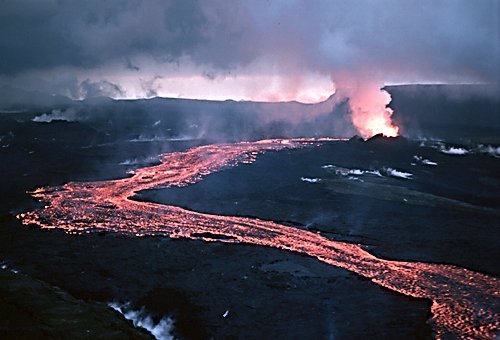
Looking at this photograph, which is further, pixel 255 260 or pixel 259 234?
pixel 259 234

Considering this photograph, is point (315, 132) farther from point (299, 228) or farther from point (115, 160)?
point (299, 228)

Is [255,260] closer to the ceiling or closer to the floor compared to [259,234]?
closer to the floor

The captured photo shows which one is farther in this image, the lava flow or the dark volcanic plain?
the lava flow

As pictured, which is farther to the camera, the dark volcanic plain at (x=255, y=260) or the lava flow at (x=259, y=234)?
the lava flow at (x=259, y=234)

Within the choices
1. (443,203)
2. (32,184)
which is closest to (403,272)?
(443,203)
